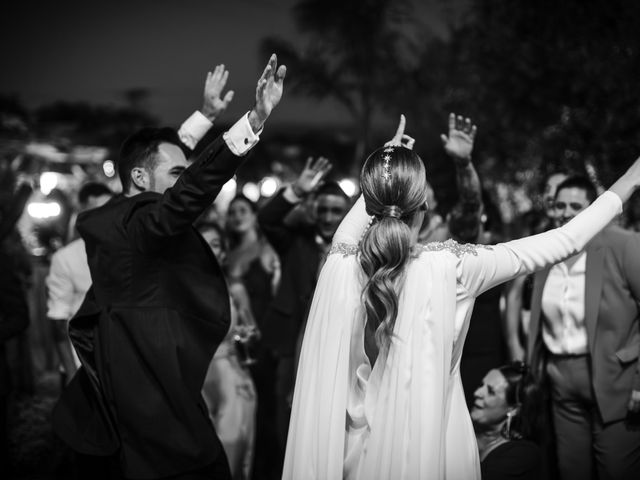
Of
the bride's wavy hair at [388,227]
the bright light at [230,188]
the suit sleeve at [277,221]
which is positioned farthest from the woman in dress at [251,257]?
the bright light at [230,188]

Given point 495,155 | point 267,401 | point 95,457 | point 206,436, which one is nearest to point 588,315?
point 206,436

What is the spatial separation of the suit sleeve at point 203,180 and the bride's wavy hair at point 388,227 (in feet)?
1.76

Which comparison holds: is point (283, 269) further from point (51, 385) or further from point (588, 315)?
point (51, 385)

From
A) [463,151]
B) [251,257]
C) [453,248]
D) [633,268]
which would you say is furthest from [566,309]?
[251,257]

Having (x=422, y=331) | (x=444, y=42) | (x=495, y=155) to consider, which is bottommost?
(x=422, y=331)

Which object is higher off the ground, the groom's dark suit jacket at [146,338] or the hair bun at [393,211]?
the hair bun at [393,211]

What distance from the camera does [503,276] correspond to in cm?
251

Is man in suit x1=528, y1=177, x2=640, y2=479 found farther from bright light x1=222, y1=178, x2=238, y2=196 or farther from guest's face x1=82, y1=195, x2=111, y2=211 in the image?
bright light x1=222, y1=178, x2=238, y2=196

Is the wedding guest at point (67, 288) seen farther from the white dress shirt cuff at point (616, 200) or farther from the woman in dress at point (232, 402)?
the white dress shirt cuff at point (616, 200)

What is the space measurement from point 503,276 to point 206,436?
1.50 meters

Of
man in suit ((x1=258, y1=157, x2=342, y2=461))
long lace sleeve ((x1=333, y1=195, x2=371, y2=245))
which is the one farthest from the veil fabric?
man in suit ((x1=258, y1=157, x2=342, y2=461))

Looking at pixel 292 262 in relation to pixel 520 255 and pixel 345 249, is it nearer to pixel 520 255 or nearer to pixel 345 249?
pixel 345 249

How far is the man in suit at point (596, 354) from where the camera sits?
3770mm

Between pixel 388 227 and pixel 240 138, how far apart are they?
706 mm
